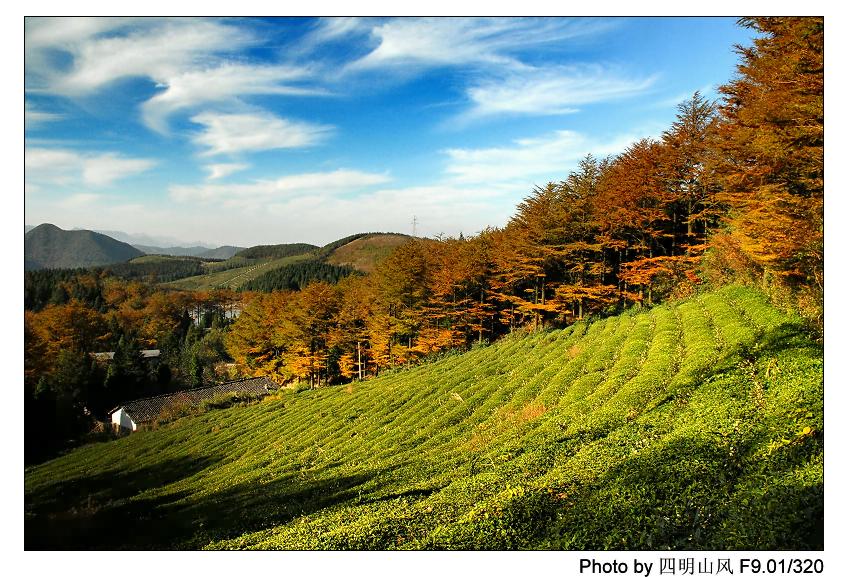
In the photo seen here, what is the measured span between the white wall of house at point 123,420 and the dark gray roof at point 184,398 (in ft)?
1.53

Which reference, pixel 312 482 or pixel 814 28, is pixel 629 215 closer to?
pixel 814 28

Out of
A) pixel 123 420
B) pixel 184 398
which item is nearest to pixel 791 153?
pixel 123 420

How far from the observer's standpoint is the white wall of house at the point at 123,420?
181 ft

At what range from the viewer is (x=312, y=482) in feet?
58.1

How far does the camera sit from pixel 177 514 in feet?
59.0

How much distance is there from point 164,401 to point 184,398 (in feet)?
8.88

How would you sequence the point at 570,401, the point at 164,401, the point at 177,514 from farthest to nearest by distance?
the point at 164,401 < the point at 177,514 < the point at 570,401

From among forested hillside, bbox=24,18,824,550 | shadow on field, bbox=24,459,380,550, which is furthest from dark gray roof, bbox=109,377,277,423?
shadow on field, bbox=24,459,380,550

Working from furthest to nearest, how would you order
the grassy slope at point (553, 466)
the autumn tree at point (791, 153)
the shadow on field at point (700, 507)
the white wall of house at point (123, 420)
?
the white wall of house at point (123, 420), the autumn tree at point (791, 153), the grassy slope at point (553, 466), the shadow on field at point (700, 507)

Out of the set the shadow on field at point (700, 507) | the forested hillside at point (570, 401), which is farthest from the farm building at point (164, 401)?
the shadow on field at point (700, 507)

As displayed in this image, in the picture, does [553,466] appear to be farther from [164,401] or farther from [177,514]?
[164,401]

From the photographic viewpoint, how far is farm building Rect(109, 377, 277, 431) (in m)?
56.3

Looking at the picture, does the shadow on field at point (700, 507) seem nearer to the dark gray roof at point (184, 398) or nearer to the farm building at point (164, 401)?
Answer: the farm building at point (164, 401)

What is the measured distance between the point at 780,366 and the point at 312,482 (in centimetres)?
1795
